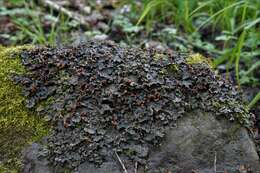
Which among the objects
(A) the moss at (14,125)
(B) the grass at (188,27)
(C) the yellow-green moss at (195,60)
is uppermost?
(B) the grass at (188,27)

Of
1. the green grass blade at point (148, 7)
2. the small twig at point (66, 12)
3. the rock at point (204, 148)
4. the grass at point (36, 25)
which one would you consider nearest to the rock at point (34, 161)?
the rock at point (204, 148)

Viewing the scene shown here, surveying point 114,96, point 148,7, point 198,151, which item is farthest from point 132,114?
point 148,7

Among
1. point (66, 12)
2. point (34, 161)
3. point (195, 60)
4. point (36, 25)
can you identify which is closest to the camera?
point (34, 161)

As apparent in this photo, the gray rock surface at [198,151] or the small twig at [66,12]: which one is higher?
the small twig at [66,12]

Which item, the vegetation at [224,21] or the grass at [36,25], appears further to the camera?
the grass at [36,25]

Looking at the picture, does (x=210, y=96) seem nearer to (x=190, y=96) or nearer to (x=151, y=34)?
(x=190, y=96)

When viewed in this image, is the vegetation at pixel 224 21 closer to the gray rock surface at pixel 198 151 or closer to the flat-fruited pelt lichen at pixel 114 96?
the flat-fruited pelt lichen at pixel 114 96

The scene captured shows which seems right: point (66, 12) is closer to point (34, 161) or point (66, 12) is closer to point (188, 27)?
point (188, 27)
